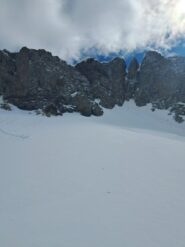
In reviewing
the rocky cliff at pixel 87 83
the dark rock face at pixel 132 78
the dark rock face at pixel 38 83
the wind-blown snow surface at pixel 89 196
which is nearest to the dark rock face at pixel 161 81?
the rocky cliff at pixel 87 83

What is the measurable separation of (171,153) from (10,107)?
94.9 ft

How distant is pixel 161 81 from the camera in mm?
58688

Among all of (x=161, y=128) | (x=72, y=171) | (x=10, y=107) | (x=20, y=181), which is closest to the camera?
(x=20, y=181)

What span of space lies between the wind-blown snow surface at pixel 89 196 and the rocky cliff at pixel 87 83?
24430 millimetres

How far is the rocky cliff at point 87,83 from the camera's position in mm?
44153

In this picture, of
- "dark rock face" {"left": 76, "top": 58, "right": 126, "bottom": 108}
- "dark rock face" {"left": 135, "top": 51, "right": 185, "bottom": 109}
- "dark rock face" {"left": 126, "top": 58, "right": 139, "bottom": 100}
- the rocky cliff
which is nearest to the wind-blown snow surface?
the rocky cliff

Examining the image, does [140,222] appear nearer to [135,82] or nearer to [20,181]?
[20,181]

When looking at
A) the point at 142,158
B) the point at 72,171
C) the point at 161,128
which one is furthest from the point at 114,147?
the point at 161,128

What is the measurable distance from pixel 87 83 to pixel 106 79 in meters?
5.58

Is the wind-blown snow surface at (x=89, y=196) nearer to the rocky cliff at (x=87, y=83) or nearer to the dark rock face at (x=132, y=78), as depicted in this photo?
the rocky cliff at (x=87, y=83)

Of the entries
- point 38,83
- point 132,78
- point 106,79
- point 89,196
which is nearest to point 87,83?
point 106,79

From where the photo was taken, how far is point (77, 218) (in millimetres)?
6895

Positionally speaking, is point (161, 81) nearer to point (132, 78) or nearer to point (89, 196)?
point (132, 78)

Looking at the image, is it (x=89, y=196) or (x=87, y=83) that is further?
(x=87, y=83)
